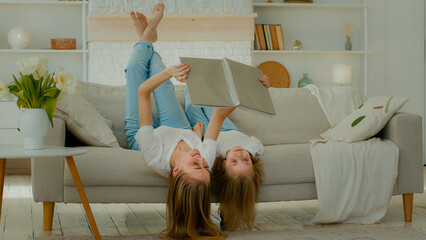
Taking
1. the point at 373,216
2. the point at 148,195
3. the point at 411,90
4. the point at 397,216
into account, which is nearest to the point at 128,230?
the point at 148,195

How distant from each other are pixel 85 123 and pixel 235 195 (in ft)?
3.05

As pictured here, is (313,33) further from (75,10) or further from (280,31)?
(75,10)

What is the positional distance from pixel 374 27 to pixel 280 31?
1083 mm

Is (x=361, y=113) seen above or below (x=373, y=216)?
above

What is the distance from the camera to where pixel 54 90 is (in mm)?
2406

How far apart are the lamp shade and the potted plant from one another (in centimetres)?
417

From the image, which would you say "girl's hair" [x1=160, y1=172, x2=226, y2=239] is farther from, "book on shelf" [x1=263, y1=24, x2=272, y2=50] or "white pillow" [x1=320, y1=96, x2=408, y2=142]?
"book on shelf" [x1=263, y1=24, x2=272, y2=50]

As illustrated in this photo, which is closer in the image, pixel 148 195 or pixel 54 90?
pixel 54 90

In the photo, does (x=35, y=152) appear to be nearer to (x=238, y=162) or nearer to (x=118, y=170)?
(x=118, y=170)

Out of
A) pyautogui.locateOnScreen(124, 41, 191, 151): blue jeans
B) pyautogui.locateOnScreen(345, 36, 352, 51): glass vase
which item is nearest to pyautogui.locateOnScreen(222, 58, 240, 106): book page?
pyautogui.locateOnScreen(124, 41, 191, 151): blue jeans

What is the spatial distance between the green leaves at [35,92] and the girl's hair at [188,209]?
2.11ft

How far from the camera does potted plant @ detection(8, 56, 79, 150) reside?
2.35m

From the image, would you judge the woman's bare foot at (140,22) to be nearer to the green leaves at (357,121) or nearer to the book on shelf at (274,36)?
the green leaves at (357,121)

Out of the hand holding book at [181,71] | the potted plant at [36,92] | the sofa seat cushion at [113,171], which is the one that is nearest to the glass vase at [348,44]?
the sofa seat cushion at [113,171]
